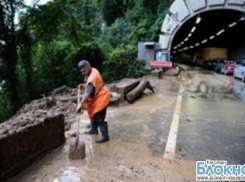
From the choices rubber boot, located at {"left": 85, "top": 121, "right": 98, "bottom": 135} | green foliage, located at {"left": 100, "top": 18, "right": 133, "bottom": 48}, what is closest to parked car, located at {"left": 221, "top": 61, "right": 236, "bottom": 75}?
green foliage, located at {"left": 100, "top": 18, "right": 133, "bottom": 48}

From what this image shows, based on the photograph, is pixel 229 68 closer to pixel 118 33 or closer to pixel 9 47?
pixel 118 33

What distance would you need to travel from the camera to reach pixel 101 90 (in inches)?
256

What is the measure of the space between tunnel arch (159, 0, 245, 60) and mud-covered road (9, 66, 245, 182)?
58.8 feet

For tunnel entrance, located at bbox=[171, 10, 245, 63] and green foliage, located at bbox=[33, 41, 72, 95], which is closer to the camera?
green foliage, located at bbox=[33, 41, 72, 95]

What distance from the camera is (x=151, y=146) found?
6430 mm

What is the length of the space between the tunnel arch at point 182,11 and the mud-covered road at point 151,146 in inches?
706

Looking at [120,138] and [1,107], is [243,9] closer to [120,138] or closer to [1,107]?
[1,107]

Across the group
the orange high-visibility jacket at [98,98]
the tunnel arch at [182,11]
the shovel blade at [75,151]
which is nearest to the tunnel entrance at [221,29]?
the tunnel arch at [182,11]

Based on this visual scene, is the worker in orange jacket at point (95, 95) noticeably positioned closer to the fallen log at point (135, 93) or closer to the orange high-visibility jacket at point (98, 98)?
the orange high-visibility jacket at point (98, 98)

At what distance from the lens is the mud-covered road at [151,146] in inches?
197

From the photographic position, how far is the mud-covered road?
5.01 metres

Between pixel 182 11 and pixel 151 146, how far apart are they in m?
23.4

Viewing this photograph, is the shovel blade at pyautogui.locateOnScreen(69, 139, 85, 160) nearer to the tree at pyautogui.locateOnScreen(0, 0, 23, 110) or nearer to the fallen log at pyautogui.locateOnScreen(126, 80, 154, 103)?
the fallen log at pyautogui.locateOnScreen(126, 80, 154, 103)

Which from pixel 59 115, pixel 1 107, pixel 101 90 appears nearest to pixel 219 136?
pixel 101 90
